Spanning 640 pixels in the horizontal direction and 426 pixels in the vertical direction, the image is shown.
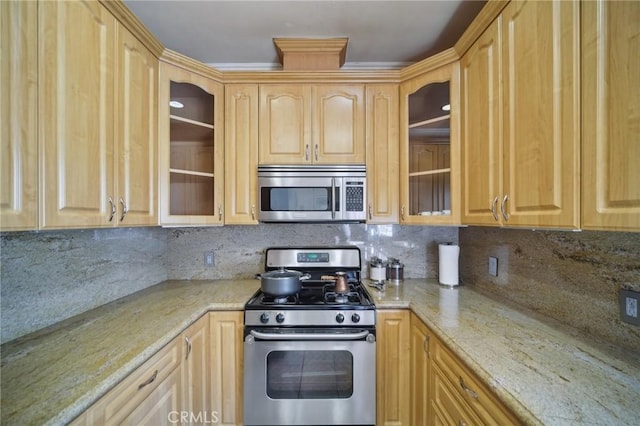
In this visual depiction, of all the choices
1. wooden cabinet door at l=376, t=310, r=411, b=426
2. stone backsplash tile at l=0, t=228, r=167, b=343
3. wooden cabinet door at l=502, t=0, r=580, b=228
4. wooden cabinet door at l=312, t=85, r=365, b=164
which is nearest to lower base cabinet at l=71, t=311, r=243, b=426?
stone backsplash tile at l=0, t=228, r=167, b=343

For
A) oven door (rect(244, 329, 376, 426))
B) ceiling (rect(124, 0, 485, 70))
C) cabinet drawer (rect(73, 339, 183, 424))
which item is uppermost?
ceiling (rect(124, 0, 485, 70))

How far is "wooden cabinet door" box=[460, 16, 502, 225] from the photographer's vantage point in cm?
128

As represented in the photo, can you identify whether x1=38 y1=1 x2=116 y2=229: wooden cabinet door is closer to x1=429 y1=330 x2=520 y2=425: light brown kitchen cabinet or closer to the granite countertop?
the granite countertop

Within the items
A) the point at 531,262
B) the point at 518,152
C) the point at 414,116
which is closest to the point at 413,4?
the point at 414,116

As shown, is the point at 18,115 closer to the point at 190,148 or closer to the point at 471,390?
the point at 190,148

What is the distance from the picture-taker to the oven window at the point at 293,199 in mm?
1842

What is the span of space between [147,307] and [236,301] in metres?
0.48

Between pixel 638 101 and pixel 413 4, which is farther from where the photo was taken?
pixel 413 4

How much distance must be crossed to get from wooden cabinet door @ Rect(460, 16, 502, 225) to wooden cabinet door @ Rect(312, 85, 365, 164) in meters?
0.66

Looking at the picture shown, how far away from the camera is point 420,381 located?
145 centimetres

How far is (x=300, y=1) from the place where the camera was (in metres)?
1.56

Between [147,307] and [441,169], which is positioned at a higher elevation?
[441,169]

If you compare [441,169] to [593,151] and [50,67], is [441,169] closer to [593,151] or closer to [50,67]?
[593,151]

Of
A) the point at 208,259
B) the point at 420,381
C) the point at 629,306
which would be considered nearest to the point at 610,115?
the point at 629,306
